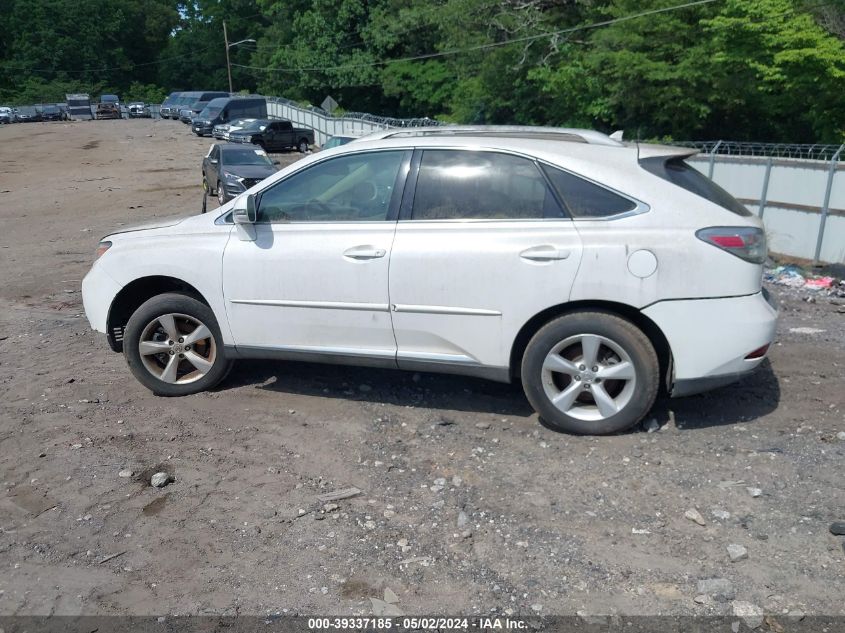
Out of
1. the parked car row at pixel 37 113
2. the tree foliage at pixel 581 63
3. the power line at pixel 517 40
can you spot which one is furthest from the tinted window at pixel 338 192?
the parked car row at pixel 37 113

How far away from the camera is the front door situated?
4.95 metres

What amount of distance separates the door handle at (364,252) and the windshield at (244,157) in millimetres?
13402

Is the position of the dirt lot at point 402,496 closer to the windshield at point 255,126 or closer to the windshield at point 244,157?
the windshield at point 244,157

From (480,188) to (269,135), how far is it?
32130 millimetres

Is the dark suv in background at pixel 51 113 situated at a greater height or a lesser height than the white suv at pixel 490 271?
lesser

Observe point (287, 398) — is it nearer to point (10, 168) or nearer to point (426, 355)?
point (426, 355)

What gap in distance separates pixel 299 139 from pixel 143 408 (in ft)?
107

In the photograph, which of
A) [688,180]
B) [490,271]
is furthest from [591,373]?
[688,180]

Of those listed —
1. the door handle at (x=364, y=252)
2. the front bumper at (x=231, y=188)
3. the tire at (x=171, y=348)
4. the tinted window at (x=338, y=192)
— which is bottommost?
the front bumper at (x=231, y=188)

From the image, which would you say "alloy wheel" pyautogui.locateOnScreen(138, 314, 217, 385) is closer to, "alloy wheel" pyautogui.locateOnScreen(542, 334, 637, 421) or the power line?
"alloy wheel" pyautogui.locateOnScreen(542, 334, 637, 421)

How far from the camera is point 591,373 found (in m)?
4.66

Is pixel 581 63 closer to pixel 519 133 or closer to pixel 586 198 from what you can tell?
pixel 519 133

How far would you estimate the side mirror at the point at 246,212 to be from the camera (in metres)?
5.16

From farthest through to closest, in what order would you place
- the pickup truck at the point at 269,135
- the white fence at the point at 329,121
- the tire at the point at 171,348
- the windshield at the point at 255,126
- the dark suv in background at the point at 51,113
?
the dark suv in background at the point at 51,113 < the windshield at the point at 255,126 < the pickup truck at the point at 269,135 < the white fence at the point at 329,121 < the tire at the point at 171,348
